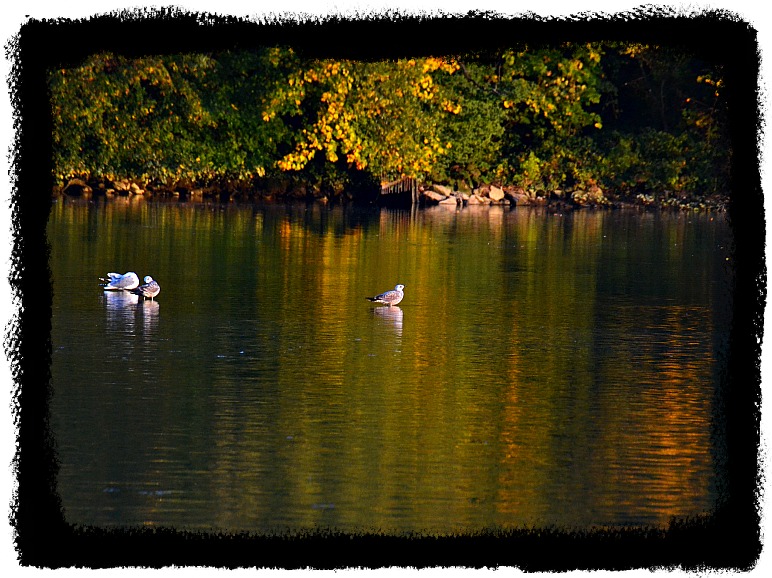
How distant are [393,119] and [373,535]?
127ft

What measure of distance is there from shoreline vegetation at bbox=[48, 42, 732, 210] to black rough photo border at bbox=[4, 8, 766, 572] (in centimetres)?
2500

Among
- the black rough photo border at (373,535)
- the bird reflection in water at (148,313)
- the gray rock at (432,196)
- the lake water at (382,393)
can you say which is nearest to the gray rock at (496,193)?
the gray rock at (432,196)

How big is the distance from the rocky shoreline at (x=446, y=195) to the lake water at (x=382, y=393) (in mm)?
23549

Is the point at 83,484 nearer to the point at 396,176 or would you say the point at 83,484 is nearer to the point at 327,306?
the point at 327,306

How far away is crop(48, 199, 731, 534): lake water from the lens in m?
10.0

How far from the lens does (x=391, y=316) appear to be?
62.9 ft

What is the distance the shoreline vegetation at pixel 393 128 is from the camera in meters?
45.7

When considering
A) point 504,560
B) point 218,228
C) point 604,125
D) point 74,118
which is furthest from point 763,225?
point 604,125

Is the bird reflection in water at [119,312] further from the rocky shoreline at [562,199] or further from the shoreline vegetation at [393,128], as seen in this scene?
the rocky shoreline at [562,199]

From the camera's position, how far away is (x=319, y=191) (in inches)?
2074

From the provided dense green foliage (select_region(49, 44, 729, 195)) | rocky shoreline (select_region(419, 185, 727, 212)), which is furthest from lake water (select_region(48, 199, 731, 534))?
rocky shoreline (select_region(419, 185, 727, 212))

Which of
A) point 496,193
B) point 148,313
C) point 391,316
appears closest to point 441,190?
point 496,193

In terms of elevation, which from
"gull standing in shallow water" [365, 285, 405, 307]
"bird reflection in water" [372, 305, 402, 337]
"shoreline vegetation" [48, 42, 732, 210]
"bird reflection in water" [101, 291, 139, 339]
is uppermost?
"shoreline vegetation" [48, 42, 732, 210]

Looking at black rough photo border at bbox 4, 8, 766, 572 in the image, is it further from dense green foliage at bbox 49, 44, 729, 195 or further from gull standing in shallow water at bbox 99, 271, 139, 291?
dense green foliage at bbox 49, 44, 729, 195
